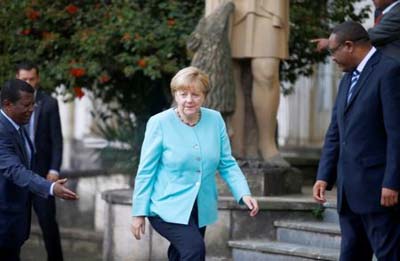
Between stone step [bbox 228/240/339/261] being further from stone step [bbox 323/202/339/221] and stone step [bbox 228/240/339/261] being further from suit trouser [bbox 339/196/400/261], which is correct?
suit trouser [bbox 339/196/400/261]

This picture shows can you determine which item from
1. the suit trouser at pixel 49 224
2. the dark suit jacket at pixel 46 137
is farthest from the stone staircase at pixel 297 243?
the dark suit jacket at pixel 46 137

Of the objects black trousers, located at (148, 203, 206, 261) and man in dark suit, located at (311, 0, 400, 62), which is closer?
black trousers, located at (148, 203, 206, 261)

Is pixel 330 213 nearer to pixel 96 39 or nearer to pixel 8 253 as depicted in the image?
pixel 8 253

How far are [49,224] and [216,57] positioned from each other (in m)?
1.96

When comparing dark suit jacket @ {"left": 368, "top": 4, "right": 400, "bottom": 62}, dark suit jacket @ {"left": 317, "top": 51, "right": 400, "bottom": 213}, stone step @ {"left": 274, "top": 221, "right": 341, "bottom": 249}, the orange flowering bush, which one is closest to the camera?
dark suit jacket @ {"left": 317, "top": 51, "right": 400, "bottom": 213}

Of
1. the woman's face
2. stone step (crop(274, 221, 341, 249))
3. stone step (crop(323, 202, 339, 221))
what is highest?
the woman's face

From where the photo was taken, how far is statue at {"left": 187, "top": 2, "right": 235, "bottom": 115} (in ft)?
32.5

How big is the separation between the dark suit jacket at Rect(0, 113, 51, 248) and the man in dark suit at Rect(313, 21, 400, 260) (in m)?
1.76

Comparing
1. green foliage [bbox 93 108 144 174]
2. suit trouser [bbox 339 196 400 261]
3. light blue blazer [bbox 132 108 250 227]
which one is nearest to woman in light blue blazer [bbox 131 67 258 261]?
light blue blazer [bbox 132 108 250 227]

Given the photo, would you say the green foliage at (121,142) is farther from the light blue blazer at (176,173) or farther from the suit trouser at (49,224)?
the light blue blazer at (176,173)

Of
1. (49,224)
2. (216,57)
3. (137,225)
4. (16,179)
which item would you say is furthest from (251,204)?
(216,57)

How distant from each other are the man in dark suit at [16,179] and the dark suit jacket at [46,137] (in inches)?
82.6

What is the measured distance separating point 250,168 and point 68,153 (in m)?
17.2

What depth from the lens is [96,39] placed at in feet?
39.1
